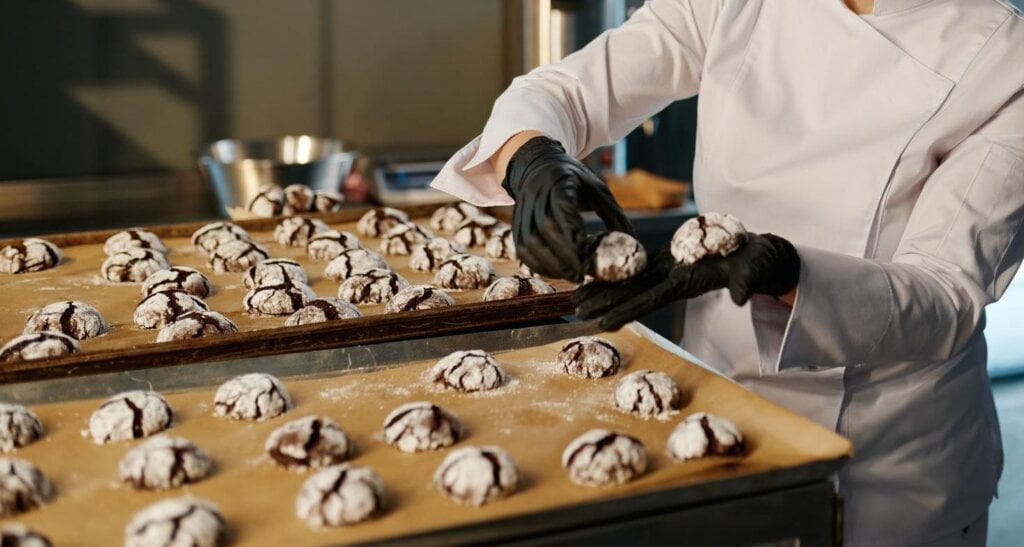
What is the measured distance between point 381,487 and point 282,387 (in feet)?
1.19

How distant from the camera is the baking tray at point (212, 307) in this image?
5.13 feet

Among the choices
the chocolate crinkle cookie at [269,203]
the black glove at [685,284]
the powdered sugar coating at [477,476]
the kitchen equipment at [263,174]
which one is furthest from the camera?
the kitchen equipment at [263,174]

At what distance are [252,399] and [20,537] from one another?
41 centimetres

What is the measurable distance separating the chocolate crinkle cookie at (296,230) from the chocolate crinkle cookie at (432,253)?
0.29 meters

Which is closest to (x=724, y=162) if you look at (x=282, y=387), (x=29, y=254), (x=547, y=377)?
(x=547, y=377)

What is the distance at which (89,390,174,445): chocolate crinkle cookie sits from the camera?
1.41 metres

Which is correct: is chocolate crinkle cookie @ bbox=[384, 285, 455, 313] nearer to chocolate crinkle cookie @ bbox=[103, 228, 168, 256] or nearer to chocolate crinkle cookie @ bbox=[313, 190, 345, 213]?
chocolate crinkle cookie @ bbox=[103, 228, 168, 256]

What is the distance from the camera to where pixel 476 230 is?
2381mm

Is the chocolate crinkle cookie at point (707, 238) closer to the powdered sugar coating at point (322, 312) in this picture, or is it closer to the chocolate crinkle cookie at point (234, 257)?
the powdered sugar coating at point (322, 312)

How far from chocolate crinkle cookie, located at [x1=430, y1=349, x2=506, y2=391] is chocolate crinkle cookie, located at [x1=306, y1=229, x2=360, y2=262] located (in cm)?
74

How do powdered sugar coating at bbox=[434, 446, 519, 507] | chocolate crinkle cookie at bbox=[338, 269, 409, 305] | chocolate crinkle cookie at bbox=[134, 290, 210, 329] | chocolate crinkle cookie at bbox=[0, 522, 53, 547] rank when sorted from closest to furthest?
chocolate crinkle cookie at bbox=[0, 522, 53, 547] < powdered sugar coating at bbox=[434, 446, 519, 507] < chocolate crinkle cookie at bbox=[134, 290, 210, 329] < chocolate crinkle cookie at bbox=[338, 269, 409, 305]

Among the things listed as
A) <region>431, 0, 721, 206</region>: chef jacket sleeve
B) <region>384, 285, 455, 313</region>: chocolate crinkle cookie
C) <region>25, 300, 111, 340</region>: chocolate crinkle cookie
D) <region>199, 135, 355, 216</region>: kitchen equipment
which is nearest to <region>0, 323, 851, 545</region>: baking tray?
<region>384, 285, 455, 313</region>: chocolate crinkle cookie

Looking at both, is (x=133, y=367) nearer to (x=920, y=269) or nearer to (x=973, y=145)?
(x=920, y=269)

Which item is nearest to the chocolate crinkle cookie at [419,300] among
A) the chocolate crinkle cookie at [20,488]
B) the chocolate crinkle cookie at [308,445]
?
the chocolate crinkle cookie at [308,445]
